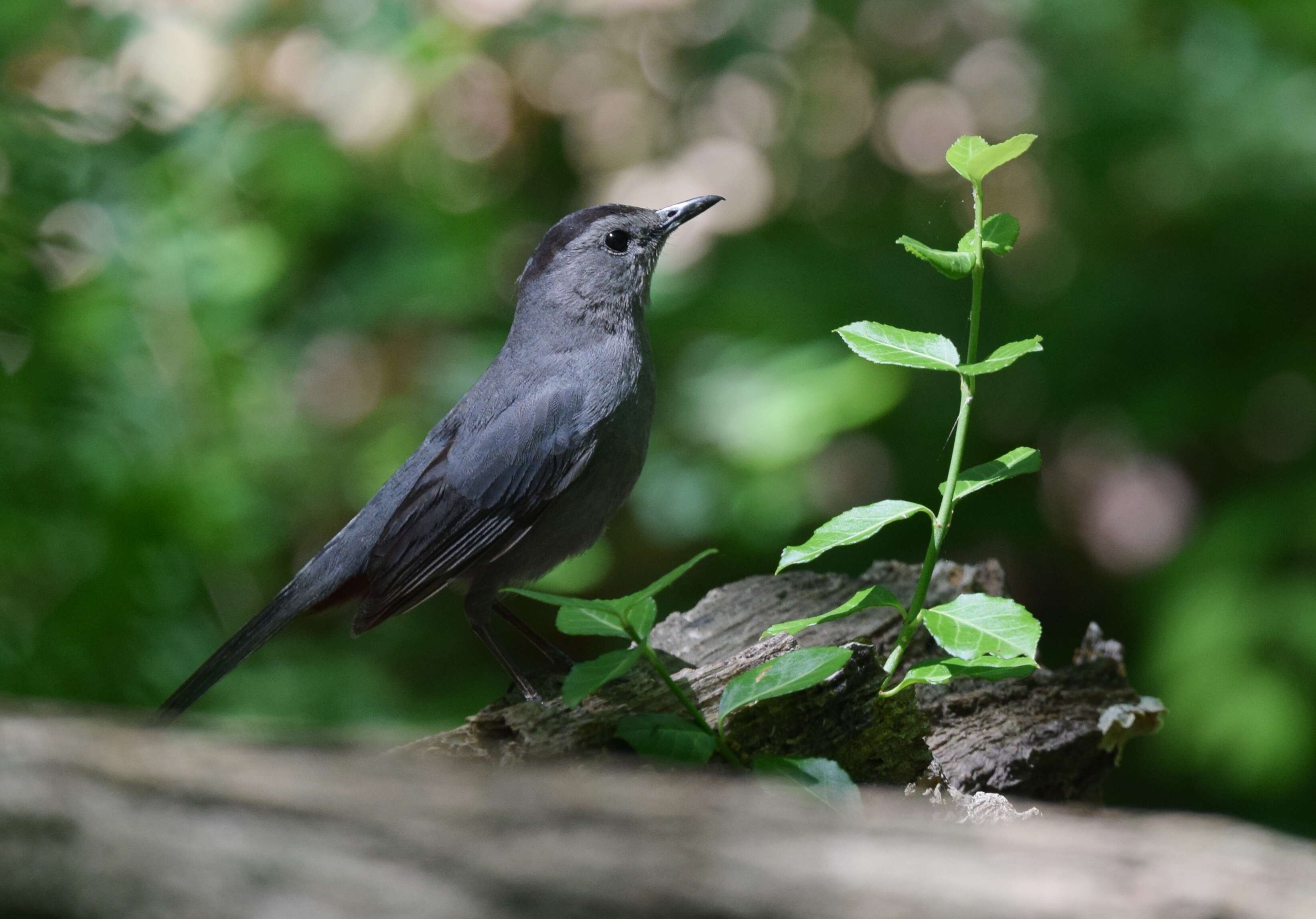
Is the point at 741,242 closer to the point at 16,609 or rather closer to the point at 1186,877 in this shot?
the point at 16,609

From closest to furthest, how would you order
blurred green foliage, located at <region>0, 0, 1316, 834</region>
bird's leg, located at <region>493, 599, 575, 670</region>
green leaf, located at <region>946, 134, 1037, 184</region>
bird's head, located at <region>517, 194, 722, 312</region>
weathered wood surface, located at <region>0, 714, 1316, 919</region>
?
weathered wood surface, located at <region>0, 714, 1316, 919</region>
green leaf, located at <region>946, 134, 1037, 184</region>
bird's leg, located at <region>493, 599, 575, 670</region>
bird's head, located at <region>517, 194, 722, 312</region>
blurred green foliage, located at <region>0, 0, 1316, 834</region>

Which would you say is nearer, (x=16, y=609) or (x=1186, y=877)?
(x=1186, y=877)

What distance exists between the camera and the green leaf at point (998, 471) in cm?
177

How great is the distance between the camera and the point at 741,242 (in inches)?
166

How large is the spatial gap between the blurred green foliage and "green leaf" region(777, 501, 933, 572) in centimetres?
121

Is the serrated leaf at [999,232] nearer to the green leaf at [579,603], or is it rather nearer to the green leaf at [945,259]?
the green leaf at [945,259]

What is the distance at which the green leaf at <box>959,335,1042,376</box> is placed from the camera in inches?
64.6

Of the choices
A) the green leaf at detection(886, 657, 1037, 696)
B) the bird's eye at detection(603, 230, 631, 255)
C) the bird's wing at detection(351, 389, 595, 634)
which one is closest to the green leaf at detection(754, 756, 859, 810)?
the green leaf at detection(886, 657, 1037, 696)

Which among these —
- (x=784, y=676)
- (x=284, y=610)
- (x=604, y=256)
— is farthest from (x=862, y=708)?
(x=604, y=256)

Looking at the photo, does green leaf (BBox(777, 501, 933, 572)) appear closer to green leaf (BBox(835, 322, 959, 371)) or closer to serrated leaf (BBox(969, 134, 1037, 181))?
green leaf (BBox(835, 322, 959, 371))

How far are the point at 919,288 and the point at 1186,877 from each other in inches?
119

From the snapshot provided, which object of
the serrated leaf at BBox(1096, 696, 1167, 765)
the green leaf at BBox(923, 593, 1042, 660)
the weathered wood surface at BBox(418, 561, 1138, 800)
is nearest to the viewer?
the green leaf at BBox(923, 593, 1042, 660)

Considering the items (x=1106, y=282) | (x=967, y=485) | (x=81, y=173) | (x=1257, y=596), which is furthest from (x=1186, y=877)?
(x=81, y=173)

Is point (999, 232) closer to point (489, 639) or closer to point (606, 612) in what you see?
point (606, 612)
